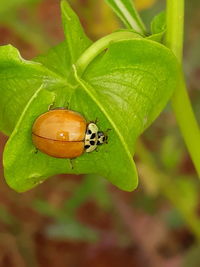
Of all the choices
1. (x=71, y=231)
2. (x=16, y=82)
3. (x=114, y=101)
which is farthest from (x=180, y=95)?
(x=71, y=231)

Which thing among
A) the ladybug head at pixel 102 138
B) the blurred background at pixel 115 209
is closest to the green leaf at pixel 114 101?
the ladybug head at pixel 102 138

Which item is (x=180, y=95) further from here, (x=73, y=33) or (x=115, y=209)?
(x=115, y=209)

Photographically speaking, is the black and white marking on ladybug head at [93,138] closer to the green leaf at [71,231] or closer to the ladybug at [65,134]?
the ladybug at [65,134]

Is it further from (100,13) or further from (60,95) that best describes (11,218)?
(60,95)

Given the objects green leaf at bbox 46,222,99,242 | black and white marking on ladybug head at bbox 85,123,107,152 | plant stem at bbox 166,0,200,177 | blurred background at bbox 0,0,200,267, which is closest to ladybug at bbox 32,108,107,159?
black and white marking on ladybug head at bbox 85,123,107,152

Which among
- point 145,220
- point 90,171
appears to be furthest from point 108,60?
point 145,220
